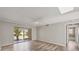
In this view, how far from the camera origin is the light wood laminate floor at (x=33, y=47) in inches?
71.4

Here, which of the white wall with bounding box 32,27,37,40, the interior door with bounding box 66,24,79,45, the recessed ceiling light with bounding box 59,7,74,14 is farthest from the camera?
the white wall with bounding box 32,27,37,40

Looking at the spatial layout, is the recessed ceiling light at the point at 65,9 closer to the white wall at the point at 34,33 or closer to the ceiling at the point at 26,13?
the ceiling at the point at 26,13

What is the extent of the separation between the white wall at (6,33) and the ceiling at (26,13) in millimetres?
108

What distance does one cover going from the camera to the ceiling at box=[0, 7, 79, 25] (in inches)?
69.2

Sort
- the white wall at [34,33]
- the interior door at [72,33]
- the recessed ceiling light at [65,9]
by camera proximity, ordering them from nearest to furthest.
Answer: the recessed ceiling light at [65,9] → the interior door at [72,33] → the white wall at [34,33]

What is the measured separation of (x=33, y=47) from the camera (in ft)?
6.22

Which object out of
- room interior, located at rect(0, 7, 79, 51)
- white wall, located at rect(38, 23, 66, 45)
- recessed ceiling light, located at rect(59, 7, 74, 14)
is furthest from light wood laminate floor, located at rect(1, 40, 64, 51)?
recessed ceiling light, located at rect(59, 7, 74, 14)

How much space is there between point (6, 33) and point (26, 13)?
0.59m

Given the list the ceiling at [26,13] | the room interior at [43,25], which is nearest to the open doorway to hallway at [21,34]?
the room interior at [43,25]

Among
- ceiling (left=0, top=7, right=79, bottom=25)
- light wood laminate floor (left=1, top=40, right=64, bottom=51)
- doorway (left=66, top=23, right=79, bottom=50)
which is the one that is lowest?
light wood laminate floor (left=1, top=40, right=64, bottom=51)

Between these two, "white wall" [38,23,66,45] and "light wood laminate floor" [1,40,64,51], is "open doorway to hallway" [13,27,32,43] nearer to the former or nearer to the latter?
"light wood laminate floor" [1,40,64,51]

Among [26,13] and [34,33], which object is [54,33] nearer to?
[34,33]
